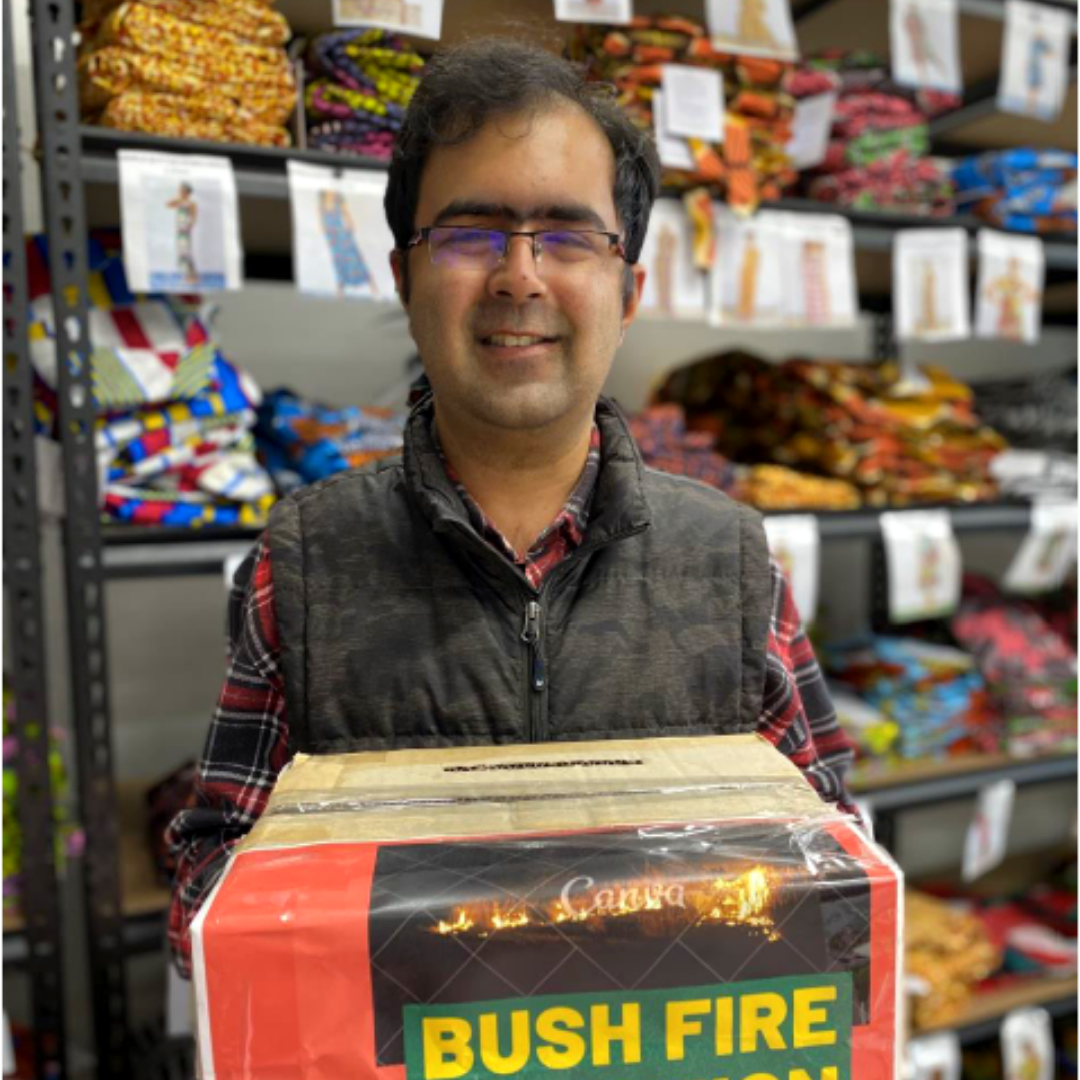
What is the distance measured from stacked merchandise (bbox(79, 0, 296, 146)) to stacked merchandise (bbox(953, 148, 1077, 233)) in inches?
55.4

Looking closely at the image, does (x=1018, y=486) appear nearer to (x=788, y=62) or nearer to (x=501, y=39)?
(x=788, y=62)

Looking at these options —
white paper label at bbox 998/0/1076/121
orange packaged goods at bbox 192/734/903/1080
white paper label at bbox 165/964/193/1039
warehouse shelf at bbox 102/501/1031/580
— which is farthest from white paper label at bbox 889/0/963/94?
white paper label at bbox 165/964/193/1039

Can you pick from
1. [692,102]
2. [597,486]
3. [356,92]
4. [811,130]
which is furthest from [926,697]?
[356,92]

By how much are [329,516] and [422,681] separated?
0.64ft

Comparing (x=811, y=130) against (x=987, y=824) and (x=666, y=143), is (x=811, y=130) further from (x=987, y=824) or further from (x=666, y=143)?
(x=987, y=824)

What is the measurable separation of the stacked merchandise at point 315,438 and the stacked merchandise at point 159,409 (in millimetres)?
74

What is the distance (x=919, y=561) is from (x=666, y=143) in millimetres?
871

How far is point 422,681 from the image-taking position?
93 cm

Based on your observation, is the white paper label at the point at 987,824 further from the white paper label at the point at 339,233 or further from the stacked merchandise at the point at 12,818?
the stacked merchandise at the point at 12,818

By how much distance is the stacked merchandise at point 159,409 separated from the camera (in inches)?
56.0

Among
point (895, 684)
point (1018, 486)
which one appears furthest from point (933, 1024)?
point (1018, 486)

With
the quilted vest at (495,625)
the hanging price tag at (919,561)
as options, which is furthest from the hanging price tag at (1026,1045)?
the quilted vest at (495,625)

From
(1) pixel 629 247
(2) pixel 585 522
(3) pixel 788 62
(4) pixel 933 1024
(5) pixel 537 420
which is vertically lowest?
(4) pixel 933 1024

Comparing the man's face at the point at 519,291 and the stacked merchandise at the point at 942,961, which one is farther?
the stacked merchandise at the point at 942,961
